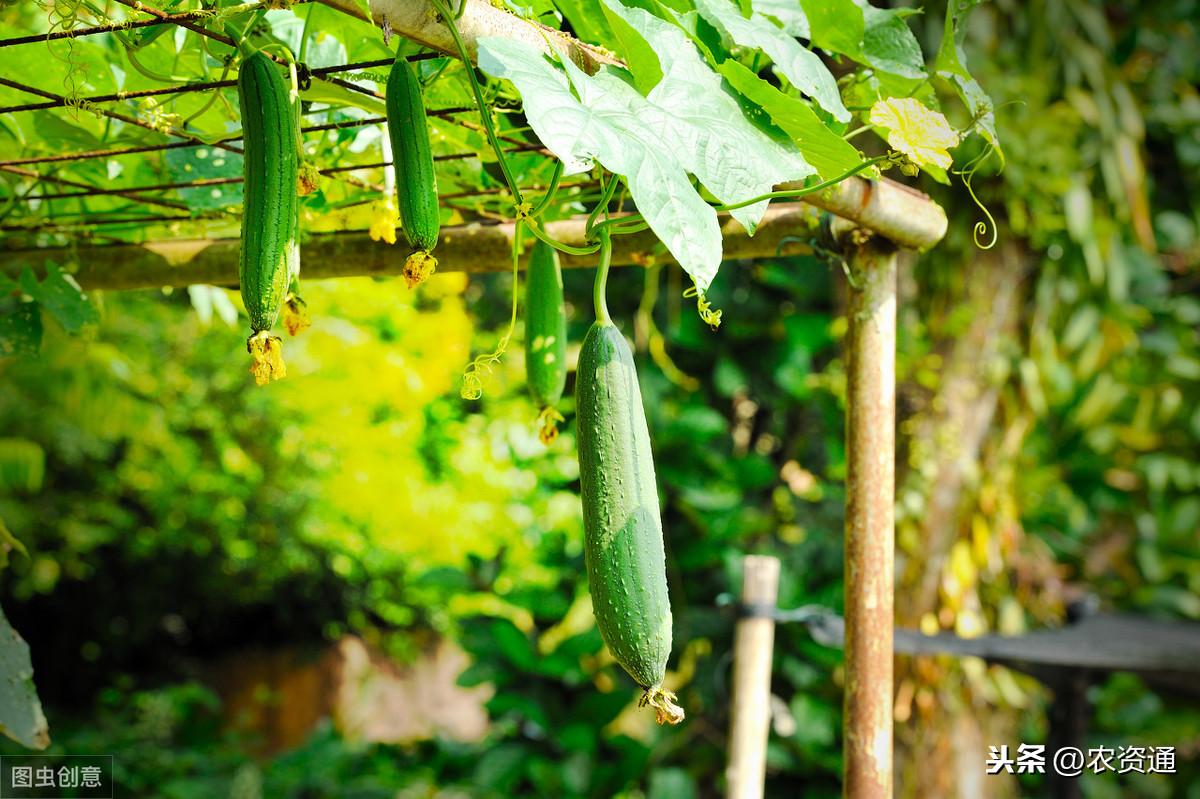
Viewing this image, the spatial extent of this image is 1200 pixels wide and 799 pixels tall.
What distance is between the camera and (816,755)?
1.94 m

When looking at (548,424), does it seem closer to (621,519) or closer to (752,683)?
(621,519)

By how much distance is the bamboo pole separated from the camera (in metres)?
1.27

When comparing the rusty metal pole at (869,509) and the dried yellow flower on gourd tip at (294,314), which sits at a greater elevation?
the dried yellow flower on gourd tip at (294,314)

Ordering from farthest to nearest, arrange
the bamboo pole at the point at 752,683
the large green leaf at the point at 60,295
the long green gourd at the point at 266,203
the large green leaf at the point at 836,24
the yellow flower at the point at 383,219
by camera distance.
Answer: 1. the bamboo pole at the point at 752,683
2. the large green leaf at the point at 60,295
3. the yellow flower at the point at 383,219
4. the large green leaf at the point at 836,24
5. the long green gourd at the point at 266,203

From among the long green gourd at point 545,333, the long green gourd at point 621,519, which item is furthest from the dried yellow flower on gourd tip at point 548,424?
the long green gourd at point 621,519

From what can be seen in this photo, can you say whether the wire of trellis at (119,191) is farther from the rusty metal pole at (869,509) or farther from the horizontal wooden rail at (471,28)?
the rusty metal pole at (869,509)

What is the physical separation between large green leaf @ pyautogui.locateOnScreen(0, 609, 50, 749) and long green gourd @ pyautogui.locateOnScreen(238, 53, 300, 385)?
1.77 feet

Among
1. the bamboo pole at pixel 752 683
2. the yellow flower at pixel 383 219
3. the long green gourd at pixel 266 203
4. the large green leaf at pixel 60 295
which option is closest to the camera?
the long green gourd at pixel 266 203

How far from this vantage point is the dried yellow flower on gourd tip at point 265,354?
0.48m

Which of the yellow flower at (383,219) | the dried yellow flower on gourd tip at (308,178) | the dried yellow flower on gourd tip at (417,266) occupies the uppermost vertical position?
the dried yellow flower on gourd tip at (308,178)

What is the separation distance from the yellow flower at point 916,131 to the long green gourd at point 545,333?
24cm

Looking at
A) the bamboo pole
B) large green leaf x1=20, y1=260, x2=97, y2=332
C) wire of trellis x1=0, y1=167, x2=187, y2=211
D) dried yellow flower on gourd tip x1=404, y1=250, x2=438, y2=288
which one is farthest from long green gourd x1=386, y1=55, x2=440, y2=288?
the bamboo pole

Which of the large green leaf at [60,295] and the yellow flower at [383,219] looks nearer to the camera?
the yellow flower at [383,219]

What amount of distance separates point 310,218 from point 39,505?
11.0 ft
